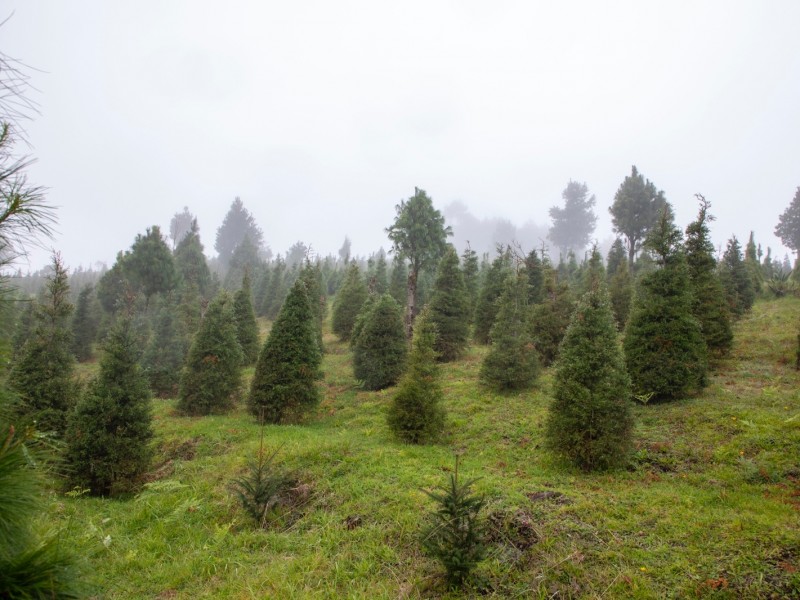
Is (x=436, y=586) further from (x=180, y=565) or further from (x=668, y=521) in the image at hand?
(x=180, y=565)

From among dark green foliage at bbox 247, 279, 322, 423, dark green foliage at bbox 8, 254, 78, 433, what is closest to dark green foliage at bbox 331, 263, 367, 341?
dark green foliage at bbox 247, 279, 322, 423

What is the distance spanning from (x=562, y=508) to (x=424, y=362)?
255 inches

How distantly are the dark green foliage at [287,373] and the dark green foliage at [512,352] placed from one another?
8.03m

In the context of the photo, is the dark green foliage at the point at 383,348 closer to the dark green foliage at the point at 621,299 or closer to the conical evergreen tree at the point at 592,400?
the conical evergreen tree at the point at 592,400

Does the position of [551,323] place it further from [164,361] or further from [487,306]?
[164,361]

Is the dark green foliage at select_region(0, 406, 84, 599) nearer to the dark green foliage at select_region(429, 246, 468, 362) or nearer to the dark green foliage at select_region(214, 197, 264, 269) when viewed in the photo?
the dark green foliage at select_region(429, 246, 468, 362)

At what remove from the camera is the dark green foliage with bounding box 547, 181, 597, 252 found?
8556cm

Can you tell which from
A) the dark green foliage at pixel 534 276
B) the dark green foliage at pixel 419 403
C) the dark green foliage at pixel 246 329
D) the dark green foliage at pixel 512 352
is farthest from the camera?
the dark green foliage at pixel 534 276

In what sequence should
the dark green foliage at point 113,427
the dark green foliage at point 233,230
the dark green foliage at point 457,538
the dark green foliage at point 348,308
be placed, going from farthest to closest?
the dark green foliage at point 233,230 < the dark green foliage at point 348,308 < the dark green foliage at point 113,427 < the dark green foliage at point 457,538

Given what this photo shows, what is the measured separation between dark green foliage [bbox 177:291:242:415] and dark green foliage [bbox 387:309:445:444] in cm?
1019

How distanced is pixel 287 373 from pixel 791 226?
71205mm

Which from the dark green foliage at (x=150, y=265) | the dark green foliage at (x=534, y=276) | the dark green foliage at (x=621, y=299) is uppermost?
the dark green foliage at (x=150, y=265)

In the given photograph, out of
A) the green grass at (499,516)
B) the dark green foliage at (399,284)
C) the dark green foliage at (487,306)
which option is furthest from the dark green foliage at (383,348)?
the dark green foliage at (399,284)

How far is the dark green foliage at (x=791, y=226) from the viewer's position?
176ft
